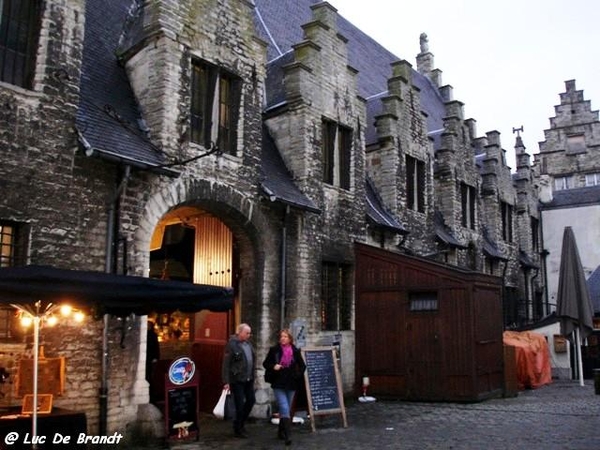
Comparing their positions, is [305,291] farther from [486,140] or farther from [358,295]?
[486,140]

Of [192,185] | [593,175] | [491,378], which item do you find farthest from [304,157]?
[593,175]

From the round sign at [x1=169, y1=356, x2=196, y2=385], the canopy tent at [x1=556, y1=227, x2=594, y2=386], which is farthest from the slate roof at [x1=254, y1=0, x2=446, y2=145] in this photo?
the round sign at [x1=169, y1=356, x2=196, y2=385]

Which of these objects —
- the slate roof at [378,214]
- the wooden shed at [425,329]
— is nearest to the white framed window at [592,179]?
the slate roof at [378,214]

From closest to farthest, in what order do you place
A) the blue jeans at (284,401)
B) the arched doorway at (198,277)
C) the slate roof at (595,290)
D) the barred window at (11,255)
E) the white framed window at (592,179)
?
the barred window at (11,255), the blue jeans at (284,401), the arched doorway at (198,277), the slate roof at (595,290), the white framed window at (592,179)

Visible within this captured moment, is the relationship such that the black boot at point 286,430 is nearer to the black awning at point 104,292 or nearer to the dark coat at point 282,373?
the dark coat at point 282,373

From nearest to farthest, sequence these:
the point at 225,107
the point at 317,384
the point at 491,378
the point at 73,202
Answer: the point at 73,202 → the point at 317,384 → the point at 225,107 → the point at 491,378

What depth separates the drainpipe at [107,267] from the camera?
966cm

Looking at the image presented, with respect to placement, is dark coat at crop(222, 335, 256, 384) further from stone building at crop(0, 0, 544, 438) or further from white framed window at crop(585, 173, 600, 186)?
white framed window at crop(585, 173, 600, 186)

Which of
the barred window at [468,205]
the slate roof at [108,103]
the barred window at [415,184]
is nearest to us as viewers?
the slate roof at [108,103]

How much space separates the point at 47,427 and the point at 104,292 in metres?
1.93

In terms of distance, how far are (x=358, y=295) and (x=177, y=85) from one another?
7086mm

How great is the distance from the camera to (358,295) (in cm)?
→ 1593

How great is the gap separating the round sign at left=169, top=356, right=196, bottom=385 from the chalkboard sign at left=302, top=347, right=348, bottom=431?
217 centimetres

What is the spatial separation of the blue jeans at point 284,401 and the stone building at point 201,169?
2.23 metres
